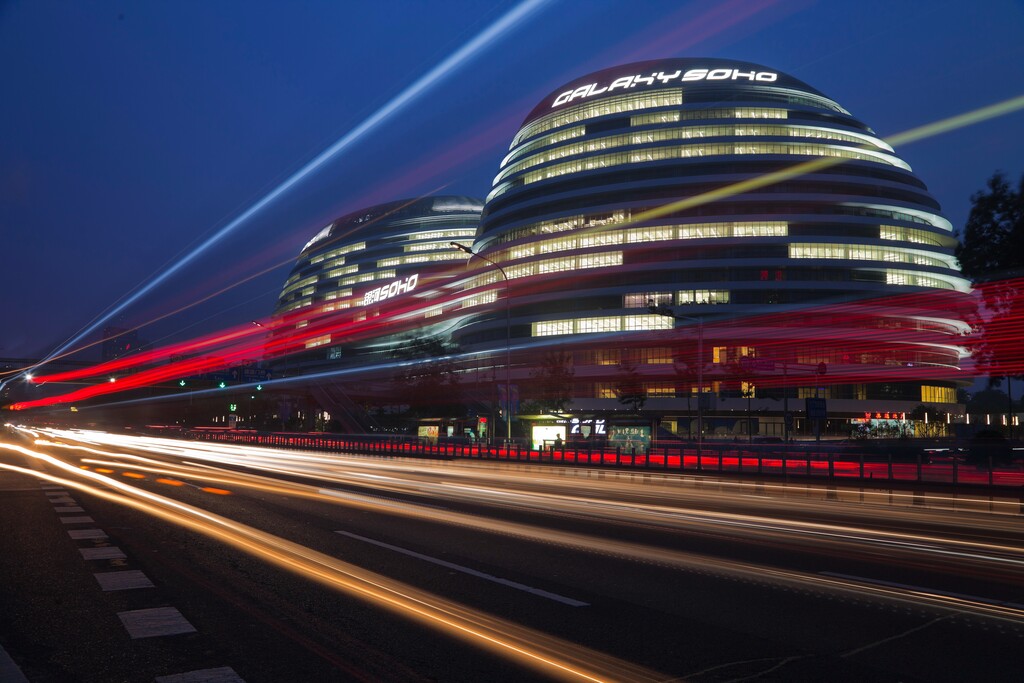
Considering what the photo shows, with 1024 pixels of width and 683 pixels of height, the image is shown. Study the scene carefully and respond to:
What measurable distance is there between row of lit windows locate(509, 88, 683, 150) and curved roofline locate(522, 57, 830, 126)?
1171 mm

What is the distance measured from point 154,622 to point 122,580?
2148 millimetres

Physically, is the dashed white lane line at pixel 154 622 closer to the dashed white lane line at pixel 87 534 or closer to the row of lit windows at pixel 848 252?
the dashed white lane line at pixel 87 534

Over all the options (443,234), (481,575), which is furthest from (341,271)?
(481,575)

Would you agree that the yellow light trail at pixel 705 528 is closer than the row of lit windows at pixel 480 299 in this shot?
Yes

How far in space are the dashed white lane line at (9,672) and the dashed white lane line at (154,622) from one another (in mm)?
876

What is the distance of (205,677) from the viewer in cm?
529

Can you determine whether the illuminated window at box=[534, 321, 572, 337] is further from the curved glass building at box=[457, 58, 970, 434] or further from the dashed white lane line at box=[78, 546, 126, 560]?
the dashed white lane line at box=[78, 546, 126, 560]

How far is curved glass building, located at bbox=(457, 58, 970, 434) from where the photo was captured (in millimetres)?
87625

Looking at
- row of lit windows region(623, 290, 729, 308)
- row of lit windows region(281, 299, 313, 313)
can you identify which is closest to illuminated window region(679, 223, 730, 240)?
row of lit windows region(623, 290, 729, 308)

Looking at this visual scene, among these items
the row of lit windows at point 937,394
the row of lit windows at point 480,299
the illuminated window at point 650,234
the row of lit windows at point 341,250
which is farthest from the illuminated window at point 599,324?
the row of lit windows at point 341,250

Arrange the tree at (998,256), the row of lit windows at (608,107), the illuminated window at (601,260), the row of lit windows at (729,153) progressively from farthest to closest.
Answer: the row of lit windows at (608,107), the illuminated window at (601,260), the row of lit windows at (729,153), the tree at (998,256)

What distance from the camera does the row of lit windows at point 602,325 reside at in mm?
91938

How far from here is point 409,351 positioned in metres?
101

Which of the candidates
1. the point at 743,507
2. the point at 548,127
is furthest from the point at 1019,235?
the point at 548,127
